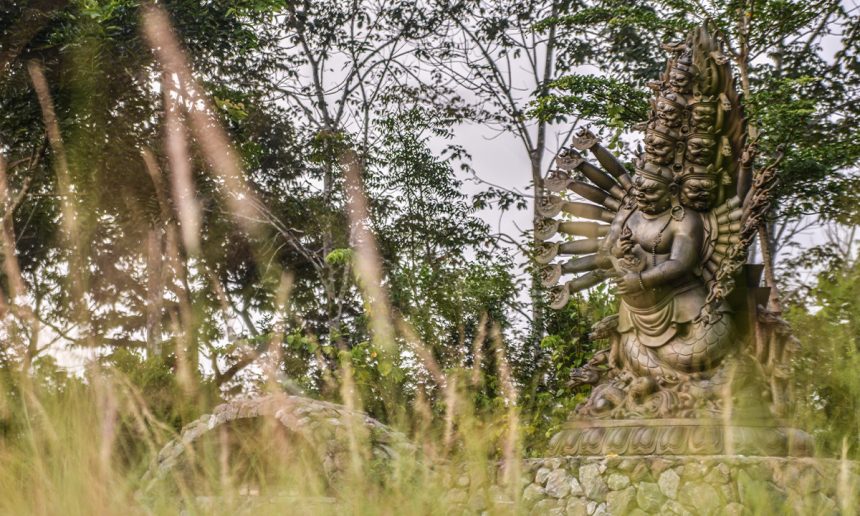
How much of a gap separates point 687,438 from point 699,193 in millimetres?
1447

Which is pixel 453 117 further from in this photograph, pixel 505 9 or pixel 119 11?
pixel 119 11

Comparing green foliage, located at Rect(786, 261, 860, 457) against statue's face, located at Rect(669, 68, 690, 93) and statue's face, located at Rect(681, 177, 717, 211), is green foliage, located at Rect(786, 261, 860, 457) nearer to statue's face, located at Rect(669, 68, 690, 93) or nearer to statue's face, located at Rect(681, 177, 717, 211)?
statue's face, located at Rect(681, 177, 717, 211)

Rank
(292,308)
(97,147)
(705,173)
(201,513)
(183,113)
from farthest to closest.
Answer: (292,308)
(183,113)
(97,147)
(705,173)
(201,513)

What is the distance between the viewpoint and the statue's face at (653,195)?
18.2ft

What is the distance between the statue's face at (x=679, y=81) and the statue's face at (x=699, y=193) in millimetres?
545

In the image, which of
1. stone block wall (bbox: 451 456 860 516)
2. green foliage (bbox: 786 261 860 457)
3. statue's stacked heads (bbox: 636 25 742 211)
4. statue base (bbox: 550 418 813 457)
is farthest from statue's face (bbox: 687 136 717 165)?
stone block wall (bbox: 451 456 860 516)

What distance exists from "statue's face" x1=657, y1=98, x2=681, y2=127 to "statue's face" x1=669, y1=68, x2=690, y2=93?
0.10m

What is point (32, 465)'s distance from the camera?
6.84ft

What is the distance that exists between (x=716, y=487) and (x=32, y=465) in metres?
3.23

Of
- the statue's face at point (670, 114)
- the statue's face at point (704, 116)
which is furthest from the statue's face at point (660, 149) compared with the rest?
the statue's face at point (704, 116)

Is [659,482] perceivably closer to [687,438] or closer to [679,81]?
[687,438]

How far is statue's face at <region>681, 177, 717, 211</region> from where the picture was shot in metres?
5.44

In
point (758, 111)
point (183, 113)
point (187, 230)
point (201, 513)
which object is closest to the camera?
point (201, 513)

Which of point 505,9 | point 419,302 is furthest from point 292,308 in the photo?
point 505,9
